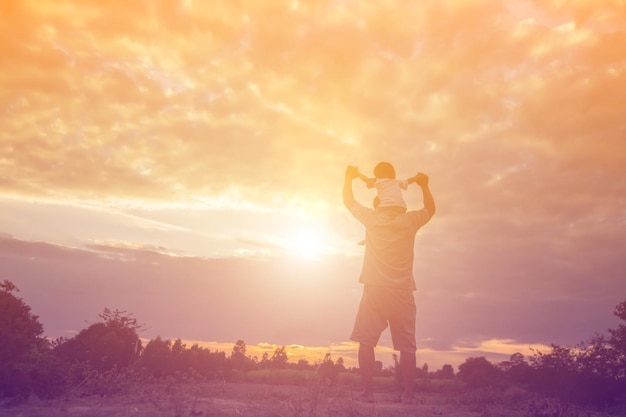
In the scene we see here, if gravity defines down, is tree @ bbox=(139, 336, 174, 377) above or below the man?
below

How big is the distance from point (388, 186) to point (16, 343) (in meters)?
7.53

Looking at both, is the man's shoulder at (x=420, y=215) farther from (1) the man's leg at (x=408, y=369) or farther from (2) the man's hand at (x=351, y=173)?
(1) the man's leg at (x=408, y=369)

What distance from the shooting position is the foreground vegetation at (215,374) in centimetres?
888

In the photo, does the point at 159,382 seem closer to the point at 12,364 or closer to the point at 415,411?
the point at 12,364

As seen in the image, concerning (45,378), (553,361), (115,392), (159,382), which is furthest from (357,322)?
(553,361)

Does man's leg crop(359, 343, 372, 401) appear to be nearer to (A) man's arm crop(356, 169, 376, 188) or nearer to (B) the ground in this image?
(B) the ground

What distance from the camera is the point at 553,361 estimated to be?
16766 millimetres

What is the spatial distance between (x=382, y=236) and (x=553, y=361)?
31.8 ft

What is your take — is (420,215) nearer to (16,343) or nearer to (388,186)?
(388,186)

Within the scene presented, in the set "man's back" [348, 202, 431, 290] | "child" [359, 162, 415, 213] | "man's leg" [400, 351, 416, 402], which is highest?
"child" [359, 162, 415, 213]

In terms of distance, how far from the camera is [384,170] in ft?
36.7

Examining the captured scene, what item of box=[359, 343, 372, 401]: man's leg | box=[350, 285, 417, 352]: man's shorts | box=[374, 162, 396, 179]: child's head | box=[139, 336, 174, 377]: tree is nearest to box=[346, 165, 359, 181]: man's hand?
box=[374, 162, 396, 179]: child's head

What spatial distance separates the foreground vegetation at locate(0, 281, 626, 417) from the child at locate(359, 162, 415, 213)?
3556 mm

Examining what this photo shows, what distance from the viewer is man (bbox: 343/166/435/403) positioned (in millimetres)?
10297
